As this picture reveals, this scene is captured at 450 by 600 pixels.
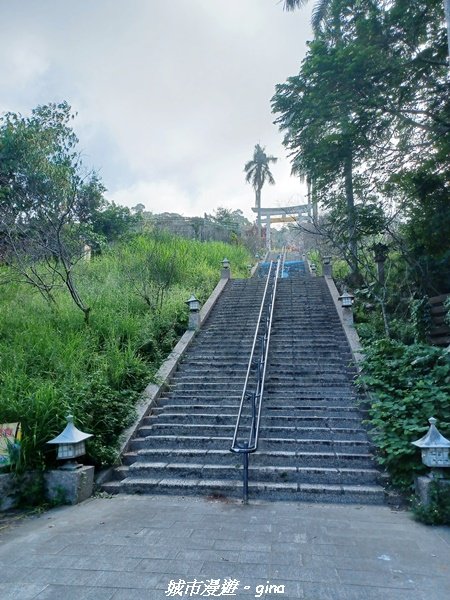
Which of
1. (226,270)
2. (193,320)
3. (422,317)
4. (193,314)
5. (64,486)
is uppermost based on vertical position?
(226,270)

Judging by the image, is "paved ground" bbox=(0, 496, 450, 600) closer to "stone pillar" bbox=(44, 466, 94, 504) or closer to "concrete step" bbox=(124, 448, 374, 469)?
"stone pillar" bbox=(44, 466, 94, 504)

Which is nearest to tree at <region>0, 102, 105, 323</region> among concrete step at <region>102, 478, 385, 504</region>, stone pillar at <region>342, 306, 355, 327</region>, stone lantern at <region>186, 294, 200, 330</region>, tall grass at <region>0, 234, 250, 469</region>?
tall grass at <region>0, 234, 250, 469</region>

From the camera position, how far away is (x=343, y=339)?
9.14 metres

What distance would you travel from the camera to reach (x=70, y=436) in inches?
180

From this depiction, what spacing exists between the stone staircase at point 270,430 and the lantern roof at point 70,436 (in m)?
0.83

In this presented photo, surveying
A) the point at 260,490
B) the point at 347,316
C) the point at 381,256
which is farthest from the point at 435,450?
the point at 381,256

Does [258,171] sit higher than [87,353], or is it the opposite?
[258,171]

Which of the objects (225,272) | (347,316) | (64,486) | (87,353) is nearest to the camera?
(64,486)

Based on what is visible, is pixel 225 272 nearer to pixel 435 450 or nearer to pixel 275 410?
pixel 275 410

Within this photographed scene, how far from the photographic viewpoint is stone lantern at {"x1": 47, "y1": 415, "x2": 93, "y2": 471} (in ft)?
14.9

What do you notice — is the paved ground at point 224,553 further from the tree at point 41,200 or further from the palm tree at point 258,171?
the palm tree at point 258,171

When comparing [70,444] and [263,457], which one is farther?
[263,457]

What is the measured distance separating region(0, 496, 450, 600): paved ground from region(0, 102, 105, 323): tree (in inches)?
200

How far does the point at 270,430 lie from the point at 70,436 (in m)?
2.84
